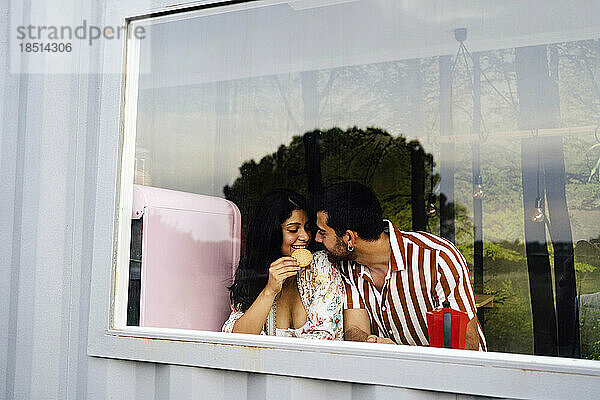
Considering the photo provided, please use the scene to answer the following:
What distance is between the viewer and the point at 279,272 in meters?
2.18

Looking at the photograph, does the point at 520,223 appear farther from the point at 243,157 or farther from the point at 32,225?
the point at 32,225

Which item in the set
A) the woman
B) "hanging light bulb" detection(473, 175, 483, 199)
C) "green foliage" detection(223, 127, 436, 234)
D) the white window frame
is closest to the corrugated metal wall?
the white window frame

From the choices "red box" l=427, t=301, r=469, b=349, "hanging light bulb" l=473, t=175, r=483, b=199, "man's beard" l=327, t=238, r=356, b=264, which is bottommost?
"red box" l=427, t=301, r=469, b=349

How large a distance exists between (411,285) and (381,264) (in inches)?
5.2

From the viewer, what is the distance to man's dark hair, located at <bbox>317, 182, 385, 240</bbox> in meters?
2.18

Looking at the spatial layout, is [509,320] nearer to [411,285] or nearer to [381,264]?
[411,285]

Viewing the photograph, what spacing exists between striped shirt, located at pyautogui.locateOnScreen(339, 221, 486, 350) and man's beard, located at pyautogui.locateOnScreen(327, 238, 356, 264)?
2 centimetres

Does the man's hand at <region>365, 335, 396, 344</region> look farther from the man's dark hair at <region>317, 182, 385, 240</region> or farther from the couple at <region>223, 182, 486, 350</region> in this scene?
the man's dark hair at <region>317, 182, 385, 240</region>

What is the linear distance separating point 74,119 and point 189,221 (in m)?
0.54

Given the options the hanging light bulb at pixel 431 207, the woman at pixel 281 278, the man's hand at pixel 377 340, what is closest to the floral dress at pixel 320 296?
the woman at pixel 281 278

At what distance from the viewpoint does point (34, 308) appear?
87.1 inches

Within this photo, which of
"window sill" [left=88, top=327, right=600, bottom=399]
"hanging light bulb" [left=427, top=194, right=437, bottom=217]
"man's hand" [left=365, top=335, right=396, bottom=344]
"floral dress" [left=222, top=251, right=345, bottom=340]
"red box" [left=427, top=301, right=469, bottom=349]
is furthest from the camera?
"hanging light bulb" [left=427, top=194, right=437, bottom=217]

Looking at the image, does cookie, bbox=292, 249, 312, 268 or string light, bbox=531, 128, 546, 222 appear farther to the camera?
cookie, bbox=292, 249, 312, 268

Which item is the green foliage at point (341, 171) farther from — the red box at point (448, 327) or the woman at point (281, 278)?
the red box at point (448, 327)
